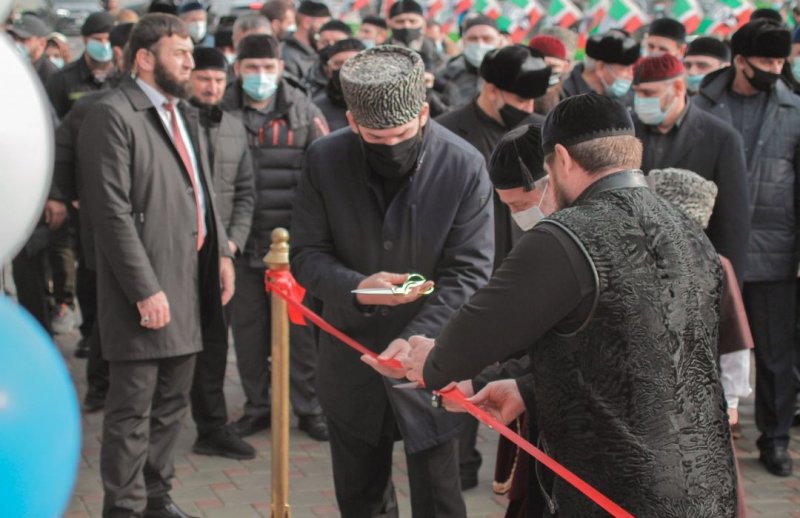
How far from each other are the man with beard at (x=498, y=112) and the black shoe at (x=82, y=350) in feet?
12.8

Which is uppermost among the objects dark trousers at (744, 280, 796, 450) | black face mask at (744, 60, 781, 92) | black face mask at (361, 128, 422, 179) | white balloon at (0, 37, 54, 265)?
white balloon at (0, 37, 54, 265)

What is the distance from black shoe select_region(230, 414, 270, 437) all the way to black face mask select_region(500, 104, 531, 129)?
7.92 ft

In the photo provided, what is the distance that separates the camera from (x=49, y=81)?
9.62m

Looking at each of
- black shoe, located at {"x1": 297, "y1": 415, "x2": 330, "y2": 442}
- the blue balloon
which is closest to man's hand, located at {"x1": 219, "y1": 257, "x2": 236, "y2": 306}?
black shoe, located at {"x1": 297, "y1": 415, "x2": 330, "y2": 442}

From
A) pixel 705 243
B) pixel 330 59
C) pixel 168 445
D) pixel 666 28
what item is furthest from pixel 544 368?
pixel 666 28

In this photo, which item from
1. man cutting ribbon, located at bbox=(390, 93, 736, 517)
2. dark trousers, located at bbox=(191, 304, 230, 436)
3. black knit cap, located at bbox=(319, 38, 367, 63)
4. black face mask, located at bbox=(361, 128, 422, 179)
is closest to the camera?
man cutting ribbon, located at bbox=(390, 93, 736, 517)

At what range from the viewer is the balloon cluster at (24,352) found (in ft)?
6.34

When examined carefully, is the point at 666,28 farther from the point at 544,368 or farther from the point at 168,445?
the point at 544,368

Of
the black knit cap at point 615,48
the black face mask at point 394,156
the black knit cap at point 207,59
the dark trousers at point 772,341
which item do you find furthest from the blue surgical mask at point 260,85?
the black face mask at point 394,156

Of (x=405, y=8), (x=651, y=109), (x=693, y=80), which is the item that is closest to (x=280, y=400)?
(x=651, y=109)

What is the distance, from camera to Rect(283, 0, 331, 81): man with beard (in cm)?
1080

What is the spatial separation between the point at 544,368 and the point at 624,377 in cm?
23

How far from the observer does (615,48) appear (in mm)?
8633

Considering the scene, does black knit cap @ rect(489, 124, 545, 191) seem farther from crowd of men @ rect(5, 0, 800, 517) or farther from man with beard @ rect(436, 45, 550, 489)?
man with beard @ rect(436, 45, 550, 489)
